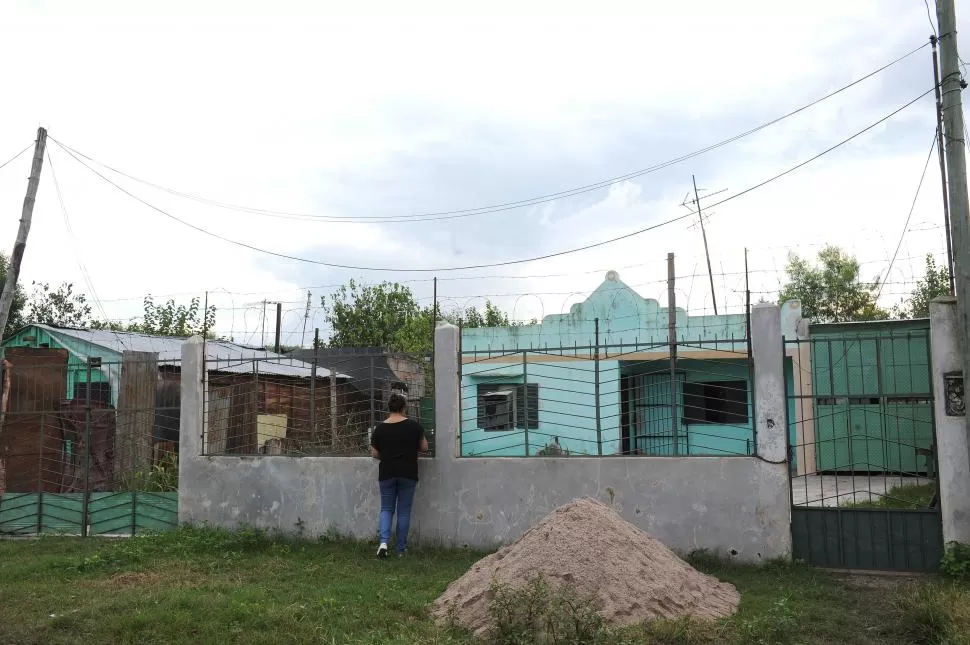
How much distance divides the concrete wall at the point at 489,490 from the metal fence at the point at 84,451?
112 cm

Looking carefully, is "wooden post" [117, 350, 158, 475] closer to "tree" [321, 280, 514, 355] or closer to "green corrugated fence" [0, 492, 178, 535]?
"green corrugated fence" [0, 492, 178, 535]

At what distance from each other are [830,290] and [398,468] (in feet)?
80.3

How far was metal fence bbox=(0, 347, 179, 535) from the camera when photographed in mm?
10578

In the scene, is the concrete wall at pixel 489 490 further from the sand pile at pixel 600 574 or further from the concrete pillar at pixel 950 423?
the concrete pillar at pixel 950 423

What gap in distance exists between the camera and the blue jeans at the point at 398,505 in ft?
27.7

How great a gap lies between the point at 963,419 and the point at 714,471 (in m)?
2.36

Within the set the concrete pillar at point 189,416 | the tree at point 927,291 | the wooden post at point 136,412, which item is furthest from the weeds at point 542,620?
the tree at point 927,291

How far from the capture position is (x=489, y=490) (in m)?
8.86

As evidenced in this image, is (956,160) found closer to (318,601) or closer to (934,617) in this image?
(934,617)

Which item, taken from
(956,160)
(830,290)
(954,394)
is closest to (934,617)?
(954,394)

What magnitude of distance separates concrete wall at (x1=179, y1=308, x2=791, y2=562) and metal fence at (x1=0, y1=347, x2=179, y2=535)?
3.69ft

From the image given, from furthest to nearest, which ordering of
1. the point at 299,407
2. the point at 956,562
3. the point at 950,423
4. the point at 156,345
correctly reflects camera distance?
the point at 156,345, the point at 299,407, the point at 950,423, the point at 956,562

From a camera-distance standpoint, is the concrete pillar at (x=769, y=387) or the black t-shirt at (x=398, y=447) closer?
the concrete pillar at (x=769, y=387)

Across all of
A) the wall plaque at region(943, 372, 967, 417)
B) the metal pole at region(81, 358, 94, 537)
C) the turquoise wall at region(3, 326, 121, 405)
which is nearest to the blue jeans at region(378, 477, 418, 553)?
the metal pole at region(81, 358, 94, 537)
